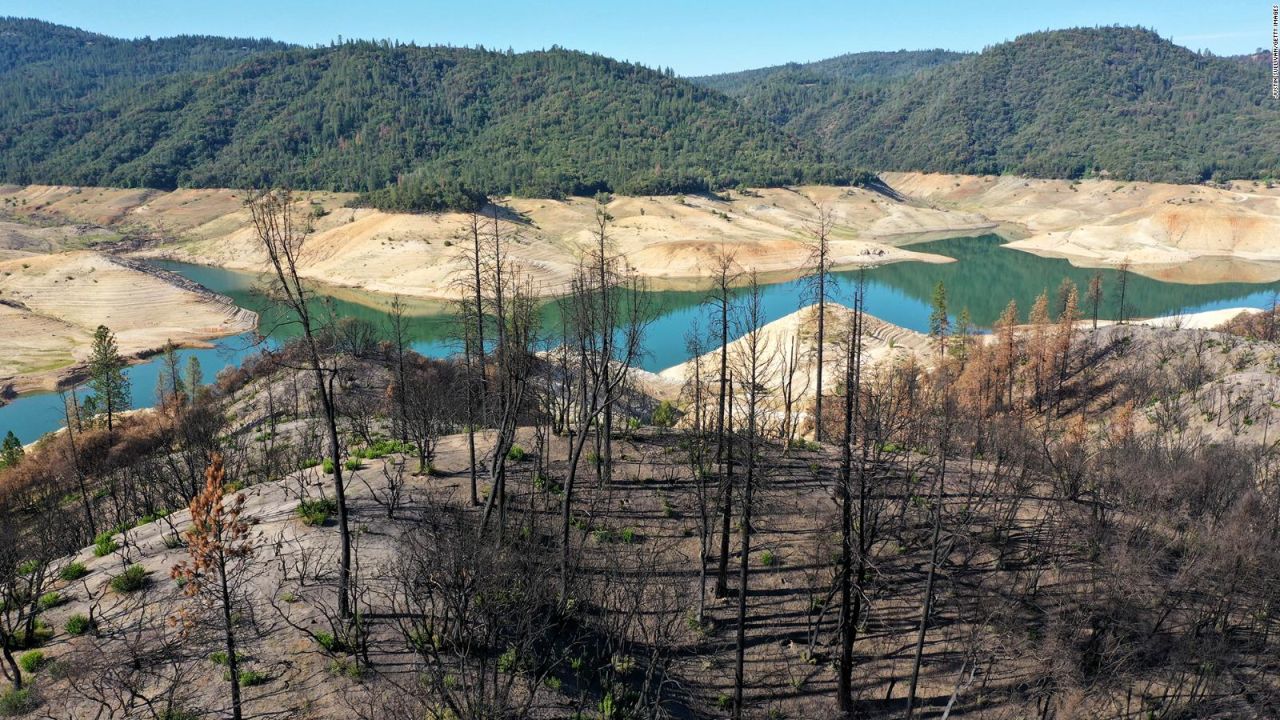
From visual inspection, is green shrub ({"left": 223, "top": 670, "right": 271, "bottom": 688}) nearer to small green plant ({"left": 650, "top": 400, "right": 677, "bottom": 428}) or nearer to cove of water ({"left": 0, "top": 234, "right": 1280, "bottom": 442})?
small green plant ({"left": 650, "top": 400, "right": 677, "bottom": 428})

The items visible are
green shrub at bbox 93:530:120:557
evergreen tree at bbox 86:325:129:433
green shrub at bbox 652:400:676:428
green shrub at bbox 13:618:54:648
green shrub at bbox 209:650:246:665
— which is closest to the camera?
green shrub at bbox 209:650:246:665

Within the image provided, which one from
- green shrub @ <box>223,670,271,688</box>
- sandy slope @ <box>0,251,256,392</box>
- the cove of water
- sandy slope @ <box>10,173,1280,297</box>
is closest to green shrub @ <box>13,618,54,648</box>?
green shrub @ <box>223,670,271,688</box>

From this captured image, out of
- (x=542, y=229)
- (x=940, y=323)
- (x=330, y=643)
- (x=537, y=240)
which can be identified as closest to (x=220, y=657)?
(x=330, y=643)

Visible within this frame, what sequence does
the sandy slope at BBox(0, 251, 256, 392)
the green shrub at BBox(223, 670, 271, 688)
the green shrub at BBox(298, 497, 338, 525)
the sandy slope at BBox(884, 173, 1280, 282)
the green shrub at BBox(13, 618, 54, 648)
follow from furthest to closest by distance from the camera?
the sandy slope at BBox(884, 173, 1280, 282), the sandy slope at BBox(0, 251, 256, 392), the green shrub at BBox(298, 497, 338, 525), the green shrub at BBox(13, 618, 54, 648), the green shrub at BBox(223, 670, 271, 688)

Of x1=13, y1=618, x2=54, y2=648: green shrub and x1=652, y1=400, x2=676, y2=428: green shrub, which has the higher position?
x1=13, y1=618, x2=54, y2=648: green shrub

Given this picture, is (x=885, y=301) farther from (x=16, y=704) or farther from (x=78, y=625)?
(x=16, y=704)

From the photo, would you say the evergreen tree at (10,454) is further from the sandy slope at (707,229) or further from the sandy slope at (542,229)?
the sandy slope at (707,229)

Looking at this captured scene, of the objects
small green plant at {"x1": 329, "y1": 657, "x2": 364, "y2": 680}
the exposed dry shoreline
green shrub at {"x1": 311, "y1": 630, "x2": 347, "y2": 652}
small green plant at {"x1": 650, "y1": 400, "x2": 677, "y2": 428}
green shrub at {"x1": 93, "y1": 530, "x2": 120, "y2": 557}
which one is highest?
the exposed dry shoreline
